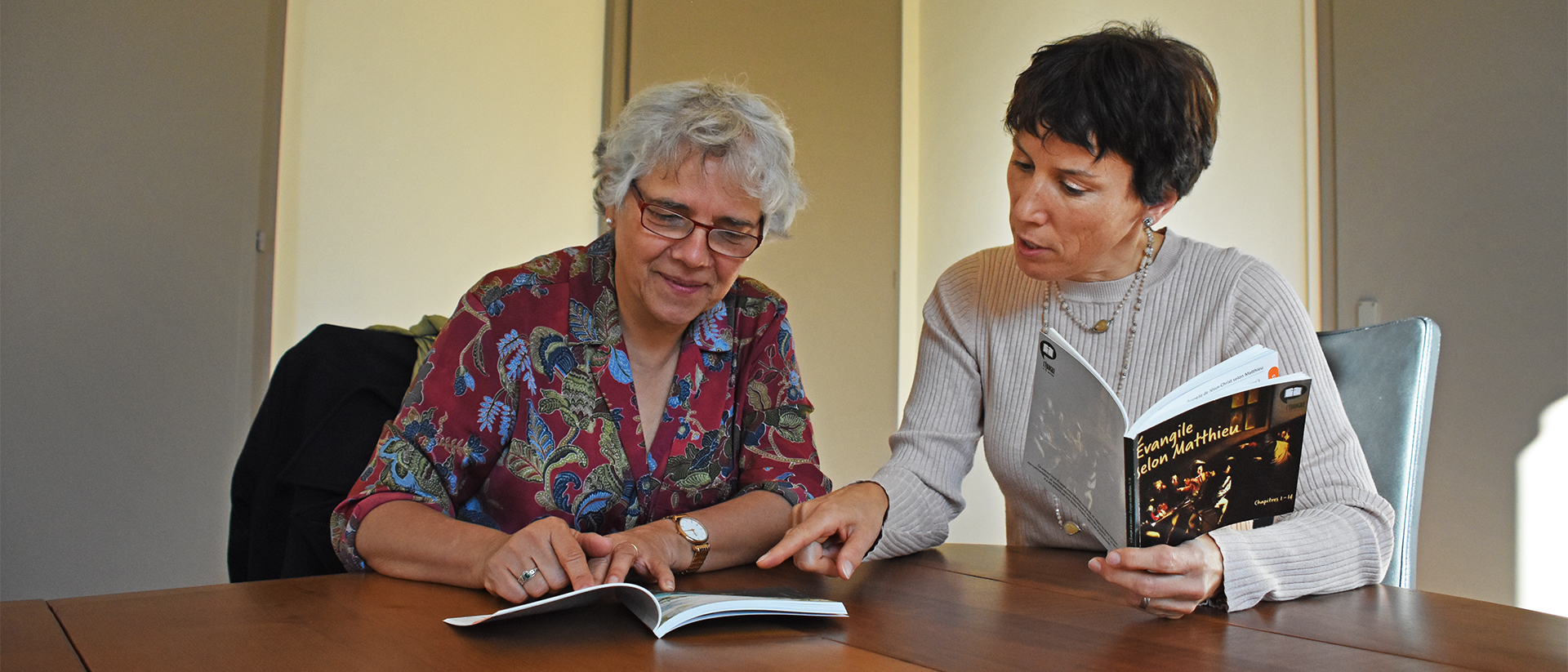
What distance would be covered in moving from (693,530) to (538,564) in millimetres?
250

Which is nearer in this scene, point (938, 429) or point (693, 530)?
point (693, 530)

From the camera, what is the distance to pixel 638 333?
1478mm

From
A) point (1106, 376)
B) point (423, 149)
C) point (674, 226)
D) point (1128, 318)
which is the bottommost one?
point (1106, 376)

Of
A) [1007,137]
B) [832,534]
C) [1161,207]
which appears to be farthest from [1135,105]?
[1007,137]

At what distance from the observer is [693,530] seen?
3.84 feet

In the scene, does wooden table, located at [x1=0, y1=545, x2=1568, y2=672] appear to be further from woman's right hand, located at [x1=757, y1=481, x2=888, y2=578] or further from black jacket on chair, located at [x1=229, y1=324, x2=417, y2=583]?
black jacket on chair, located at [x1=229, y1=324, x2=417, y2=583]

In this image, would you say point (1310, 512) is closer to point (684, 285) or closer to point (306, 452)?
point (684, 285)

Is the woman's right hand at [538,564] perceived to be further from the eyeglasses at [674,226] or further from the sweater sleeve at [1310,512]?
the sweater sleeve at [1310,512]

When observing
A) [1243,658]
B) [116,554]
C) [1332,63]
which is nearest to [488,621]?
[1243,658]

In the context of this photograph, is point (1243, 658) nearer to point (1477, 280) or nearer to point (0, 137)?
point (1477, 280)

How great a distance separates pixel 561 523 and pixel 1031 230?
903 millimetres

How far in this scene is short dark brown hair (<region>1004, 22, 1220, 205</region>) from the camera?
4.72 ft

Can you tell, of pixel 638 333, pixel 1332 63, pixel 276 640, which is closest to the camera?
pixel 276 640

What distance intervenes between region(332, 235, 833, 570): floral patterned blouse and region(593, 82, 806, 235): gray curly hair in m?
0.16
